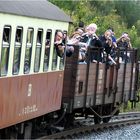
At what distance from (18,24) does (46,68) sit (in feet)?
8.43

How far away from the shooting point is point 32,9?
43.6 ft

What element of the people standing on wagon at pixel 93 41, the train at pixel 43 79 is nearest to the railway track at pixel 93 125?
the train at pixel 43 79

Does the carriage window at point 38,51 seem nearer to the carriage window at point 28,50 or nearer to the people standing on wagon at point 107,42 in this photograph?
the carriage window at point 28,50

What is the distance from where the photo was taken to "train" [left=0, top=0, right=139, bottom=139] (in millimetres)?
11906

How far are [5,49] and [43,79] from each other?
2.67 m

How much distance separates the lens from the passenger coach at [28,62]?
11.7 m

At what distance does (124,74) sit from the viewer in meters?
19.7

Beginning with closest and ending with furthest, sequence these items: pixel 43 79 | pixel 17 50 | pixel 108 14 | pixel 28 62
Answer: pixel 17 50, pixel 28 62, pixel 43 79, pixel 108 14

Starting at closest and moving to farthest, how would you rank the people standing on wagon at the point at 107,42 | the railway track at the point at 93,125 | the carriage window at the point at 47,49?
the carriage window at the point at 47,49 → the railway track at the point at 93,125 → the people standing on wagon at the point at 107,42

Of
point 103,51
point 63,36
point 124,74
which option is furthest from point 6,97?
point 124,74

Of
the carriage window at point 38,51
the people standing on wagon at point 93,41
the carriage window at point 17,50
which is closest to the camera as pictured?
the carriage window at point 17,50

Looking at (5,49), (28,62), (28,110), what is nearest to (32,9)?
(28,62)

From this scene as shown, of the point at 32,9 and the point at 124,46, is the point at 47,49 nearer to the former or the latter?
the point at 32,9

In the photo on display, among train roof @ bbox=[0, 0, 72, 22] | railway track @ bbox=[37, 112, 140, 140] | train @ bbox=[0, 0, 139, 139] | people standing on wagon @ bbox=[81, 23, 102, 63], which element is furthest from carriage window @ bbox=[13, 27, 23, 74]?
people standing on wagon @ bbox=[81, 23, 102, 63]
